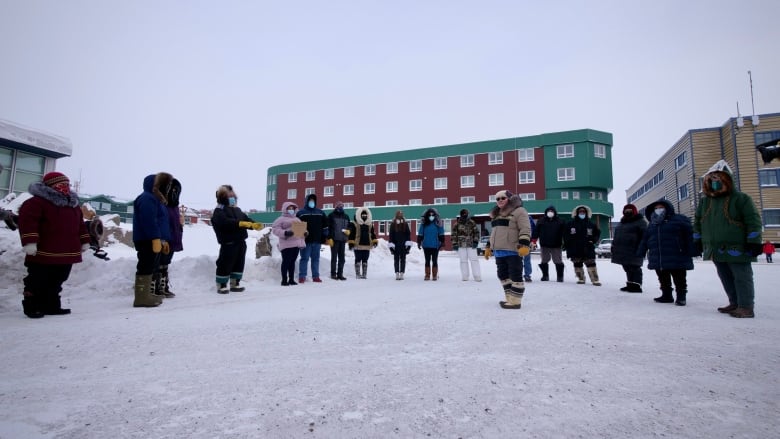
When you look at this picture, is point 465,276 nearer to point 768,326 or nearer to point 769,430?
point 768,326

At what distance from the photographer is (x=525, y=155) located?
36156 millimetres

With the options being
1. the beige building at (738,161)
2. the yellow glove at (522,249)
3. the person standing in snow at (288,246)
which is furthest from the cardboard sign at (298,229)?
the beige building at (738,161)

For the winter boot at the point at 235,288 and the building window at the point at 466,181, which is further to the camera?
the building window at the point at 466,181

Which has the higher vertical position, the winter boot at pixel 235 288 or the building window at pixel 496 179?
the building window at pixel 496 179

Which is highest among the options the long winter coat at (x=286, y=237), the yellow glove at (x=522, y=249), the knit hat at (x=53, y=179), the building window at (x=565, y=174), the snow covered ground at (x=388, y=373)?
the building window at (x=565, y=174)

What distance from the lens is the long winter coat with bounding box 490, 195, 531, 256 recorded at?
5219 mm

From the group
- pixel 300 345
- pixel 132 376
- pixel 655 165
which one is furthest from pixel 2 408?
pixel 655 165

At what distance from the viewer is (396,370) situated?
7.78 feet

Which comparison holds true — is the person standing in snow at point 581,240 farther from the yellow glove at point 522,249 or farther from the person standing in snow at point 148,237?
the person standing in snow at point 148,237

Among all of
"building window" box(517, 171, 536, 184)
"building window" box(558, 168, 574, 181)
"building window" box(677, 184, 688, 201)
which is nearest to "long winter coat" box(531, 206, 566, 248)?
"building window" box(677, 184, 688, 201)

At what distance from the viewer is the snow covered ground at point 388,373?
1.64 metres

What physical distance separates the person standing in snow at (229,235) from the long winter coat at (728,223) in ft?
23.5

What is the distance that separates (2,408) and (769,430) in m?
3.68

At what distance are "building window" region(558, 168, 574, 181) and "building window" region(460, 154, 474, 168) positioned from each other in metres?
8.70
